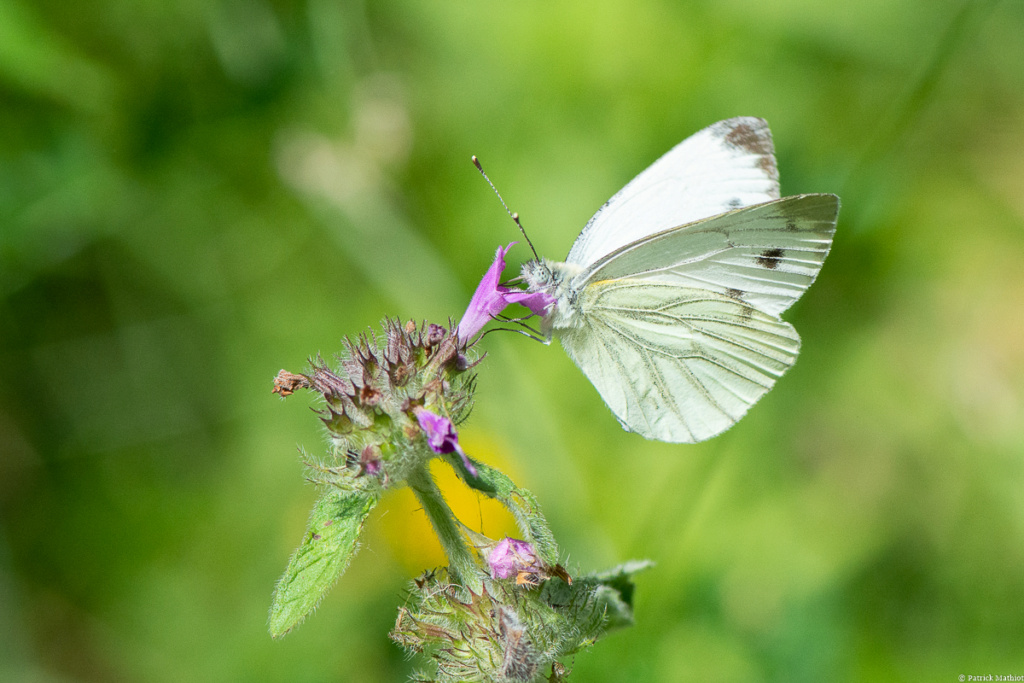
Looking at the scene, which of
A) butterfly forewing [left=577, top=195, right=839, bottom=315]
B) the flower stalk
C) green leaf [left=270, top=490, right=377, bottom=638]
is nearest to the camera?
green leaf [left=270, top=490, right=377, bottom=638]

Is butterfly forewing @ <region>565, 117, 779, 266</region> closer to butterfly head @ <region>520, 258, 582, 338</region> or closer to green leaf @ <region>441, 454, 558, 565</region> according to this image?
butterfly head @ <region>520, 258, 582, 338</region>

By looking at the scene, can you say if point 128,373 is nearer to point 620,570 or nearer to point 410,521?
point 410,521

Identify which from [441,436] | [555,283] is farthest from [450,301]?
[441,436]

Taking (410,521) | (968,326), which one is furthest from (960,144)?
(410,521)

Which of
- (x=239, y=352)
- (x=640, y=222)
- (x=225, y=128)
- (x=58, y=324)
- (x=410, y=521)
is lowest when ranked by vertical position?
(x=410, y=521)

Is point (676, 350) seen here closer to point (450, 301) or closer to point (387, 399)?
point (387, 399)

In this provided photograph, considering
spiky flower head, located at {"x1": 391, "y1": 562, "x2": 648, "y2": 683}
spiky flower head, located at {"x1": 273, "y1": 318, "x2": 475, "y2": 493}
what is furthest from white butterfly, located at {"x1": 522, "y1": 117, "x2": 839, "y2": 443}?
spiky flower head, located at {"x1": 391, "y1": 562, "x2": 648, "y2": 683}
